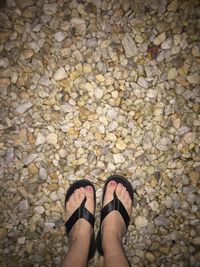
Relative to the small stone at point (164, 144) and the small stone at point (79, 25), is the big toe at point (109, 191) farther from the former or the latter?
the small stone at point (79, 25)

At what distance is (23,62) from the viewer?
199 centimetres

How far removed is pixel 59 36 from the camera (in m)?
2.00

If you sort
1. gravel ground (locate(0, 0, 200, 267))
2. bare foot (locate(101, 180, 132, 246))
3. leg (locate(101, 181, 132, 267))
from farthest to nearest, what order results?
gravel ground (locate(0, 0, 200, 267)) → bare foot (locate(101, 180, 132, 246)) → leg (locate(101, 181, 132, 267))

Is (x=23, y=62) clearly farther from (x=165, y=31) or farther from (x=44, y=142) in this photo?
(x=165, y=31)

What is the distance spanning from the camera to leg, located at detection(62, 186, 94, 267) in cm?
165

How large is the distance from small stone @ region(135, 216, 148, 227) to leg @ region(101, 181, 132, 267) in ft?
0.25

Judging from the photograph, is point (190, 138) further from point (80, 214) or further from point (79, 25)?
point (79, 25)

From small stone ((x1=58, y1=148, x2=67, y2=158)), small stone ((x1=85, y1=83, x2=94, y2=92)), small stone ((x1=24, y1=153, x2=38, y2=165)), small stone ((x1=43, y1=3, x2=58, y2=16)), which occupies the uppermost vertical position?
small stone ((x1=43, y1=3, x2=58, y2=16))

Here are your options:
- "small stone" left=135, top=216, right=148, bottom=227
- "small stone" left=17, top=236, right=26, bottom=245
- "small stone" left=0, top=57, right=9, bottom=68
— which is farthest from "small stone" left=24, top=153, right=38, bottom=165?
"small stone" left=135, top=216, right=148, bottom=227

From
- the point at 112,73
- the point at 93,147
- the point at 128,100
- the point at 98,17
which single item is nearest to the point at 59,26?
the point at 98,17

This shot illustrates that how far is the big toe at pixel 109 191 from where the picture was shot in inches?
75.0

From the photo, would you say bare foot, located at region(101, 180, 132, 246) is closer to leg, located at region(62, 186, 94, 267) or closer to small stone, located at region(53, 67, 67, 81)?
leg, located at region(62, 186, 94, 267)

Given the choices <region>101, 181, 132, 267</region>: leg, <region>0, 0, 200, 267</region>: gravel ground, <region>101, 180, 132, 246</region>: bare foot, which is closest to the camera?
<region>101, 181, 132, 267</region>: leg

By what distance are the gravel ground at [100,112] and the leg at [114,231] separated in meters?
0.08
